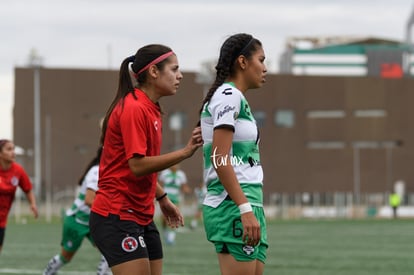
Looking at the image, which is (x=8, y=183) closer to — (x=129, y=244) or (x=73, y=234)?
(x=73, y=234)

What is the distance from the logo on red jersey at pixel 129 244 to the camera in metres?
6.84

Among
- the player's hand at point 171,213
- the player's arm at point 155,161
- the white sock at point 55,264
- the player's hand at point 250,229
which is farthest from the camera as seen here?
the white sock at point 55,264

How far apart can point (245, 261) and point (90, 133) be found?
79907 mm

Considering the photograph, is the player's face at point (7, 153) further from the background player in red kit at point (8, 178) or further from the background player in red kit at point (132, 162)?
the background player in red kit at point (132, 162)

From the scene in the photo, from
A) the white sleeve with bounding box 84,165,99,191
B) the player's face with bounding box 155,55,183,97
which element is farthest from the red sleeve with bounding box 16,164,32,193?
the player's face with bounding box 155,55,183,97

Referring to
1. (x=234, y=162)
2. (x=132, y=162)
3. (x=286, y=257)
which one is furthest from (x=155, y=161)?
(x=286, y=257)

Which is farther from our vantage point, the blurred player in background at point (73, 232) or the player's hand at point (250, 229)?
the blurred player in background at point (73, 232)

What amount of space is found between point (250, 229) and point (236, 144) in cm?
55

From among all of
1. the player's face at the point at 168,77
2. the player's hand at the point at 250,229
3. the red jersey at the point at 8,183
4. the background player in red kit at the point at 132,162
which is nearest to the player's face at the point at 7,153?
the red jersey at the point at 8,183

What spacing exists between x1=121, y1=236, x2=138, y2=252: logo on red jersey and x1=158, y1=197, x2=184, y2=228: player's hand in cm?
78

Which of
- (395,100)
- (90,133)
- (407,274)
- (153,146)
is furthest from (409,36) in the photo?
(153,146)

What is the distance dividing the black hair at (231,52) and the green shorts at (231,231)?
0.66m

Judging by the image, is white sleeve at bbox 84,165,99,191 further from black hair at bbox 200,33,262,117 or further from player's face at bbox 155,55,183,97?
black hair at bbox 200,33,262,117

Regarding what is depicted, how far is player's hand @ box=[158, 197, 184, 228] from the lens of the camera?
7641 millimetres
